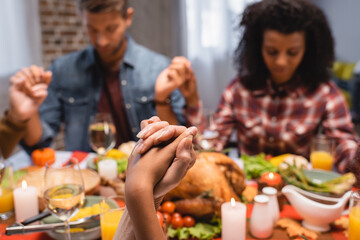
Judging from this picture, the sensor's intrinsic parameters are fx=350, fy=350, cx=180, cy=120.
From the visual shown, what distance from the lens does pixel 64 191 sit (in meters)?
1.04

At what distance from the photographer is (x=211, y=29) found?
14.2ft

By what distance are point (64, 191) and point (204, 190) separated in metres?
0.42

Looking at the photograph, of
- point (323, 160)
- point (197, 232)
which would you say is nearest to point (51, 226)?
point (197, 232)

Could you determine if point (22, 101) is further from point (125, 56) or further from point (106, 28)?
point (125, 56)

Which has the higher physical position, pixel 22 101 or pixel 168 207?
pixel 22 101

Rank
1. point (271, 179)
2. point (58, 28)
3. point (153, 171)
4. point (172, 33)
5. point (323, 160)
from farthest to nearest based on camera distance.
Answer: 1. point (172, 33)
2. point (58, 28)
3. point (323, 160)
4. point (271, 179)
5. point (153, 171)

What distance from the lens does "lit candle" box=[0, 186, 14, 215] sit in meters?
1.19

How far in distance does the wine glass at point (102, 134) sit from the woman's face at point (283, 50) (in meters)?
0.90

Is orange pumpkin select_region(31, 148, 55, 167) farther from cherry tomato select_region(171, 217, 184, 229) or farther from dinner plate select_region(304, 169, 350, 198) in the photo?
dinner plate select_region(304, 169, 350, 198)

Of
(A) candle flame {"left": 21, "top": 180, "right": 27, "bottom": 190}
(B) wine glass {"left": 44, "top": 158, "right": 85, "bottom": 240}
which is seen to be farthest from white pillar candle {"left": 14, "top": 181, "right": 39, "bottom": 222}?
(B) wine glass {"left": 44, "top": 158, "right": 85, "bottom": 240}

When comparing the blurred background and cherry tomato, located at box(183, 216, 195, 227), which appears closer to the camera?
cherry tomato, located at box(183, 216, 195, 227)

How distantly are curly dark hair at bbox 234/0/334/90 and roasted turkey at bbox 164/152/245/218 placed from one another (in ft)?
3.11

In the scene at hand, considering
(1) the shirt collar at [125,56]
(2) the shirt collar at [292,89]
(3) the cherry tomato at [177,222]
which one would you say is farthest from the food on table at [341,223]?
(1) the shirt collar at [125,56]

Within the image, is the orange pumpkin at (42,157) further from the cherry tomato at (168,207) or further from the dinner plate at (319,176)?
the dinner plate at (319,176)
